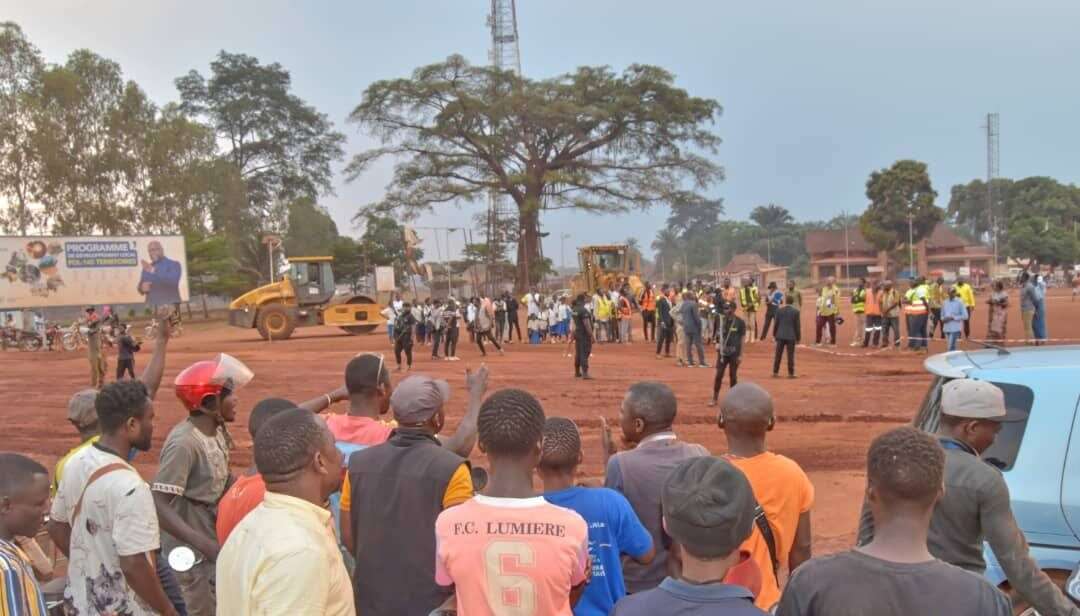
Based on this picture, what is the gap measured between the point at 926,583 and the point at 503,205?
45.9m

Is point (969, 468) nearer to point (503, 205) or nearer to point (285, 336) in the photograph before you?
point (285, 336)

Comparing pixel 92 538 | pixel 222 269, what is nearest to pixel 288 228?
pixel 222 269

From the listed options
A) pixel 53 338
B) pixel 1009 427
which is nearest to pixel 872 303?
pixel 1009 427

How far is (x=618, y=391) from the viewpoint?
16.2m

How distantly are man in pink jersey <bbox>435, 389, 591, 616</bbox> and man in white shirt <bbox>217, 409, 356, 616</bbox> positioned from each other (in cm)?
37

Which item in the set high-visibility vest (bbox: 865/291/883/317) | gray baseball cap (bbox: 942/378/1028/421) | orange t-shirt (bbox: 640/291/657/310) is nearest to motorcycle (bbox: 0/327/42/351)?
orange t-shirt (bbox: 640/291/657/310)

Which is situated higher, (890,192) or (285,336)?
(890,192)

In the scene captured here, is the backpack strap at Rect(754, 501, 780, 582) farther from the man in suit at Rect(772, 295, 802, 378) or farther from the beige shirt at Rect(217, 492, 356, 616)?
the man in suit at Rect(772, 295, 802, 378)

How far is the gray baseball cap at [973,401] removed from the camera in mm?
3465

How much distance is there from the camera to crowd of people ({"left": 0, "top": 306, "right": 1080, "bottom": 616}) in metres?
A: 2.30

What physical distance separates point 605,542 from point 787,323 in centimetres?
1371

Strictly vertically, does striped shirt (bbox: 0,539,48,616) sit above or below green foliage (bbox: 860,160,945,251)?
below

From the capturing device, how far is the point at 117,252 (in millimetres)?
39219

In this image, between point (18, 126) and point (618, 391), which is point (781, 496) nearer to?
point (618, 391)
